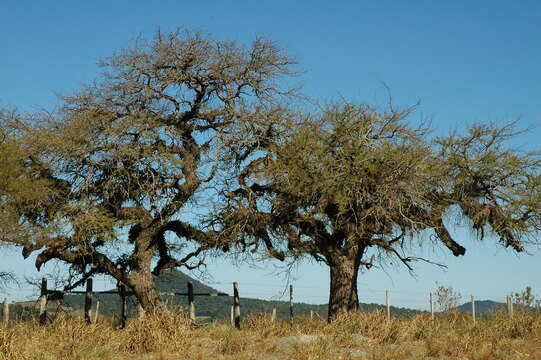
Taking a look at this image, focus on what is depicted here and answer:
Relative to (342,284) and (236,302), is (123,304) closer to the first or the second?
(236,302)

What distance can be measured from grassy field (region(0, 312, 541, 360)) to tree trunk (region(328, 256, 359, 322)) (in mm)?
4861

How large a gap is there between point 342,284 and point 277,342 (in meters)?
8.04

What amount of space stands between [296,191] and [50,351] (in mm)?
10814

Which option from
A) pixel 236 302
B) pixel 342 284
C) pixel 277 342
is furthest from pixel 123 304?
pixel 277 342

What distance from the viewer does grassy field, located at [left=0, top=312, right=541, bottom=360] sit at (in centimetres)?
1462

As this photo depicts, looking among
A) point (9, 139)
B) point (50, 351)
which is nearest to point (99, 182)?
point (9, 139)

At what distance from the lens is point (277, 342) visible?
1622 cm

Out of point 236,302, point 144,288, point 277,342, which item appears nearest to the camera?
point 277,342

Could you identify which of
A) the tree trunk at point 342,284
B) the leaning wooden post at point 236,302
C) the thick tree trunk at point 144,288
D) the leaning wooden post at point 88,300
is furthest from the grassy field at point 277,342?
the leaning wooden post at point 236,302

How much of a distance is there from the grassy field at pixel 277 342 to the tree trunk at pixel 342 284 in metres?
4.86

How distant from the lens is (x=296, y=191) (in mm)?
23266

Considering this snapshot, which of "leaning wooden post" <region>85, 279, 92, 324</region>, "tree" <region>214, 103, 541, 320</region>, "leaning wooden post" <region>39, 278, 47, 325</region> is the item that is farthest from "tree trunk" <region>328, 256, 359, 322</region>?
"leaning wooden post" <region>39, 278, 47, 325</region>

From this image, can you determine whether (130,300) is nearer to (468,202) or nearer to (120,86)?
(120,86)

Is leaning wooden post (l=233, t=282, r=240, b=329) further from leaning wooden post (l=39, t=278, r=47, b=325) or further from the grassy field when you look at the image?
the grassy field
